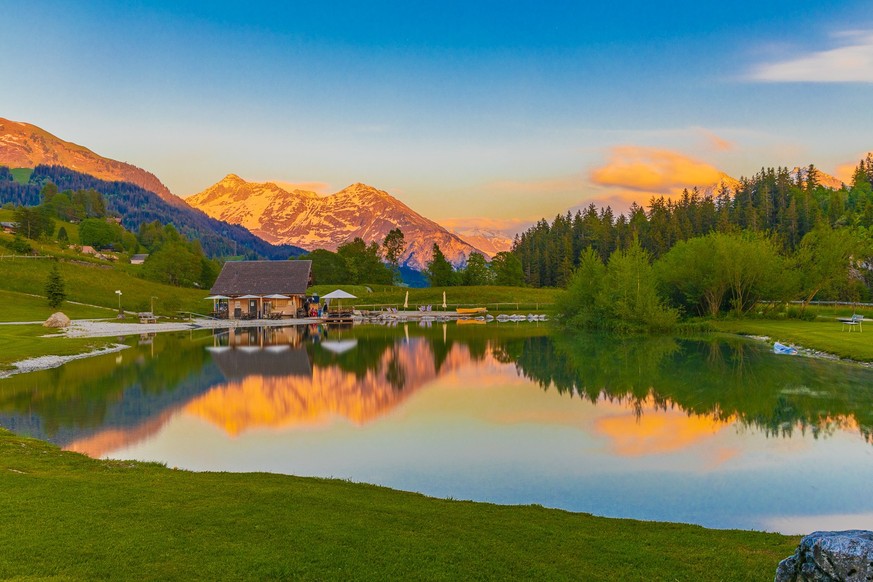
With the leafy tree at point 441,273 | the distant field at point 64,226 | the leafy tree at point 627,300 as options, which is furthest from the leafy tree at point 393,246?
the leafy tree at point 627,300

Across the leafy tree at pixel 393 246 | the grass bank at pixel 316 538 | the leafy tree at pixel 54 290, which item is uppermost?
the leafy tree at pixel 393 246

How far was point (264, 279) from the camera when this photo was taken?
7362 cm

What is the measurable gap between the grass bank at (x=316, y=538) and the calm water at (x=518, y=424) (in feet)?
8.73

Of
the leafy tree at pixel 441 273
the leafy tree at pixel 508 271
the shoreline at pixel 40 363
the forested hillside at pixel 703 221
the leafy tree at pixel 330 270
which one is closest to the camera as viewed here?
the shoreline at pixel 40 363

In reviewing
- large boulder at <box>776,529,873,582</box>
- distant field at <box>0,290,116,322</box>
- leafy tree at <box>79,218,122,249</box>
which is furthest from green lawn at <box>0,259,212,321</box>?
large boulder at <box>776,529,873,582</box>

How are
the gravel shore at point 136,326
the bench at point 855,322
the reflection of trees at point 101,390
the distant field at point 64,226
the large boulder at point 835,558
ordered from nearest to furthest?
the large boulder at point 835,558 → the reflection of trees at point 101,390 → the bench at point 855,322 → the gravel shore at point 136,326 → the distant field at point 64,226

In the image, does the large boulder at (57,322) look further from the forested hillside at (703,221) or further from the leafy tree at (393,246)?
the leafy tree at (393,246)

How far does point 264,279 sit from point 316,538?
6852cm

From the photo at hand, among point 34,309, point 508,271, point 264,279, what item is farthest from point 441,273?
point 34,309

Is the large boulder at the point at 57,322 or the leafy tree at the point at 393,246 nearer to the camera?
the large boulder at the point at 57,322

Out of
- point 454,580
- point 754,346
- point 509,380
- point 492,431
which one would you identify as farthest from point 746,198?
point 454,580

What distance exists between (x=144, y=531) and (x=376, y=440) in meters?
10.3

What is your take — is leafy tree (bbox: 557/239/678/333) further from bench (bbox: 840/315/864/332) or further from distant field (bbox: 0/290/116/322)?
distant field (bbox: 0/290/116/322)

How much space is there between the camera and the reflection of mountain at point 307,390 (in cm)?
2131
